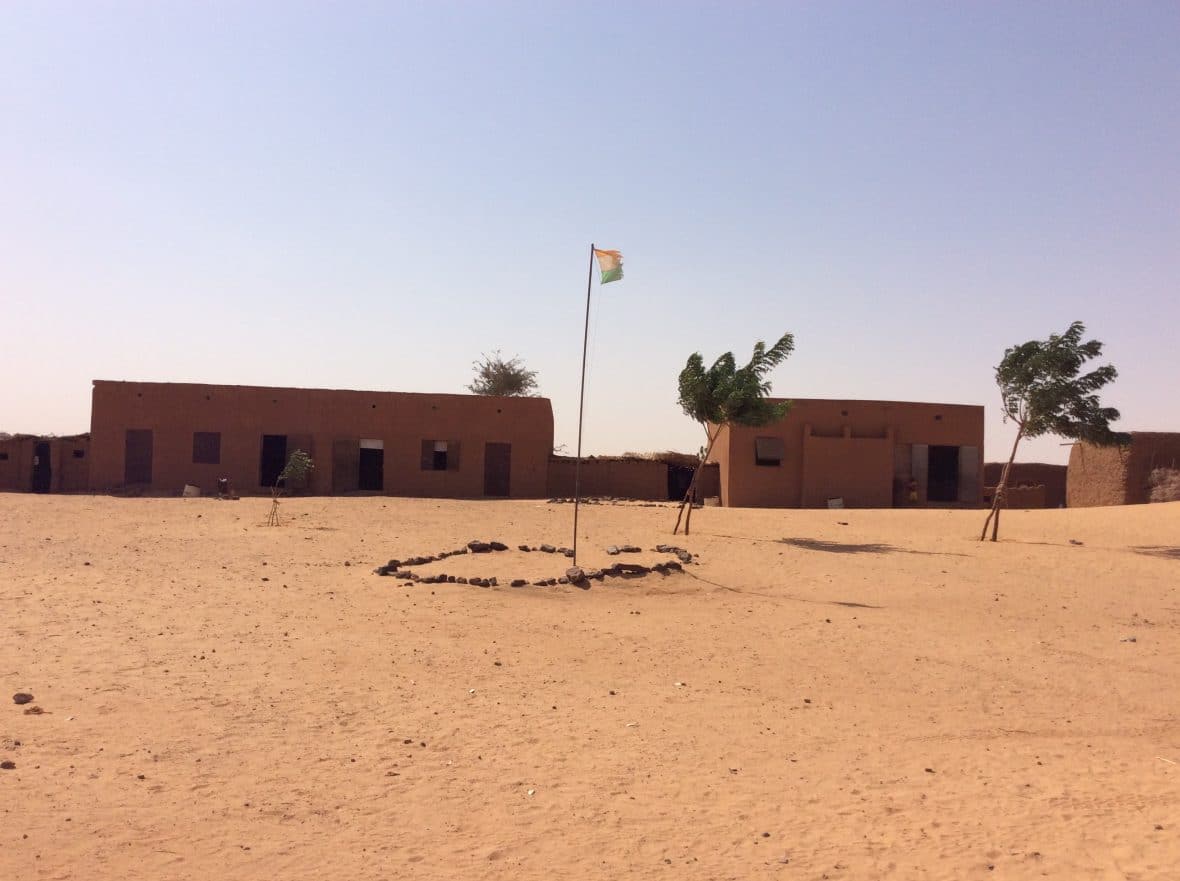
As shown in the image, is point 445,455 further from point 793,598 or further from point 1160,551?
point 1160,551

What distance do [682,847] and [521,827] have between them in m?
0.91

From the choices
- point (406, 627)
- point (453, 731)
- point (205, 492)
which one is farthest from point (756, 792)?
point (205, 492)

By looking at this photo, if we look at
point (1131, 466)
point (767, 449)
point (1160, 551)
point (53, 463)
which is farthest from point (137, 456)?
point (1131, 466)

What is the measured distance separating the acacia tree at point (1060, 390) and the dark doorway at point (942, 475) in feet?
30.3

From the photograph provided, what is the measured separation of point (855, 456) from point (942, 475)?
318cm

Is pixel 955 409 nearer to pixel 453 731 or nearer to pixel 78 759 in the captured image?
pixel 453 731

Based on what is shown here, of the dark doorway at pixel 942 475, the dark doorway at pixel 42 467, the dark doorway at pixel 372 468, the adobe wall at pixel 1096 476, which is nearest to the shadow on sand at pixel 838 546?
the dark doorway at pixel 942 475

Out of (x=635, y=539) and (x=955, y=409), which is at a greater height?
(x=955, y=409)

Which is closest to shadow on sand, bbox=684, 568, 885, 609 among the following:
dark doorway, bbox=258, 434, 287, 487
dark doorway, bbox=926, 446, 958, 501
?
dark doorway, bbox=926, 446, 958, 501

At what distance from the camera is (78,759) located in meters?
6.00

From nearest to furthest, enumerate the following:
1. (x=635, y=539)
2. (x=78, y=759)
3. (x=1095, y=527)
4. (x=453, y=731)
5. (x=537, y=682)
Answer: (x=78, y=759), (x=453, y=731), (x=537, y=682), (x=635, y=539), (x=1095, y=527)

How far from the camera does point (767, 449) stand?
96.2 ft

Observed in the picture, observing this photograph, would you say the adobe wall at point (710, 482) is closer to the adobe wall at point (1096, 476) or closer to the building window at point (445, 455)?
the building window at point (445, 455)

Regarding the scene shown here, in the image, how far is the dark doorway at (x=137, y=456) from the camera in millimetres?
30859
